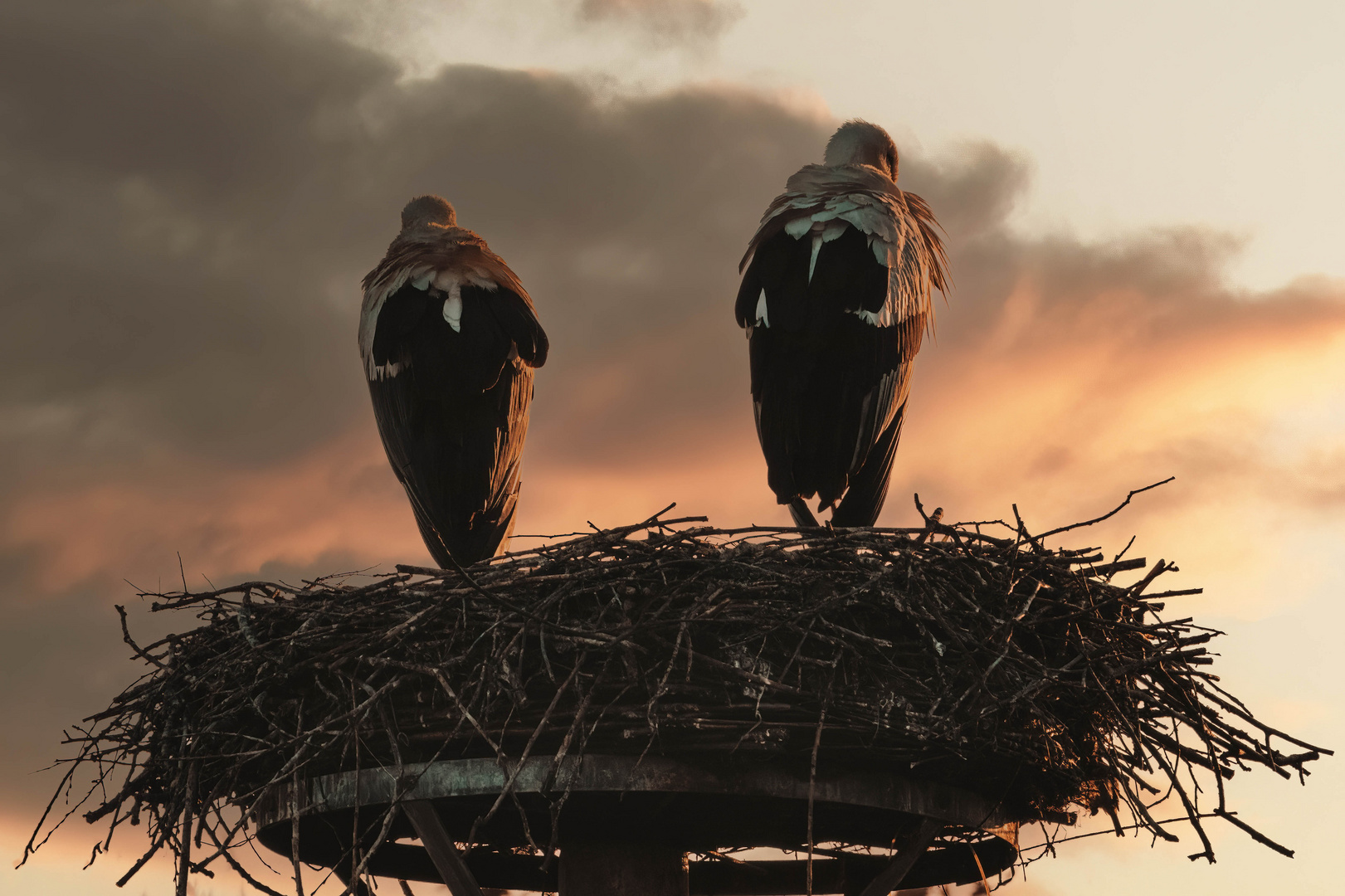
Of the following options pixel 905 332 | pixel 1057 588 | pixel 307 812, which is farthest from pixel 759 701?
pixel 905 332

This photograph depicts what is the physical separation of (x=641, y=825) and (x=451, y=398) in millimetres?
2113

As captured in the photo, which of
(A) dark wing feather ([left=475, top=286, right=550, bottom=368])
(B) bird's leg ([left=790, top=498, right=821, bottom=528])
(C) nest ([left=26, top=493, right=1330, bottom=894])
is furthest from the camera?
(A) dark wing feather ([left=475, top=286, right=550, bottom=368])

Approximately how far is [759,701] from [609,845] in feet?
4.26

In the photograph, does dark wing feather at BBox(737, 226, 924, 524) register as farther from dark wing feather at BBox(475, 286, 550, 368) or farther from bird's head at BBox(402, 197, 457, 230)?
bird's head at BBox(402, 197, 457, 230)

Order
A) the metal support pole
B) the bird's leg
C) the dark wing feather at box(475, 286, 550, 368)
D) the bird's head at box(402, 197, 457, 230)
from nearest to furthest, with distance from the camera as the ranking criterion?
1. the metal support pole
2. the bird's leg
3. the dark wing feather at box(475, 286, 550, 368)
4. the bird's head at box(402, 197, 457, 230)

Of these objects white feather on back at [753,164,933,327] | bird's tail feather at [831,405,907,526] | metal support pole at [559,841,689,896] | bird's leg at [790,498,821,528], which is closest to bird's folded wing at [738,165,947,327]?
white feather on back at [753,164,933,327]

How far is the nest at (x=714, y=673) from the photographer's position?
3764mm

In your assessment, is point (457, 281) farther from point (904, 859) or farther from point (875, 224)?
point (904, 859)

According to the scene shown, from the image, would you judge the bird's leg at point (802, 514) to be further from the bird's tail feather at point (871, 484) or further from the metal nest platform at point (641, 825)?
the metal nest platform at point (641, 825)

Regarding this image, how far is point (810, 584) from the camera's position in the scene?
12.9 feet

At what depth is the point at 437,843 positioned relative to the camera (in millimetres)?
4203

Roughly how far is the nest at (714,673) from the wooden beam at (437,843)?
216 mm

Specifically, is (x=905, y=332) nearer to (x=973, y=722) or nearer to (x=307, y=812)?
(x=973, y=722)

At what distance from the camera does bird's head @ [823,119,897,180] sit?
6.51 metres
